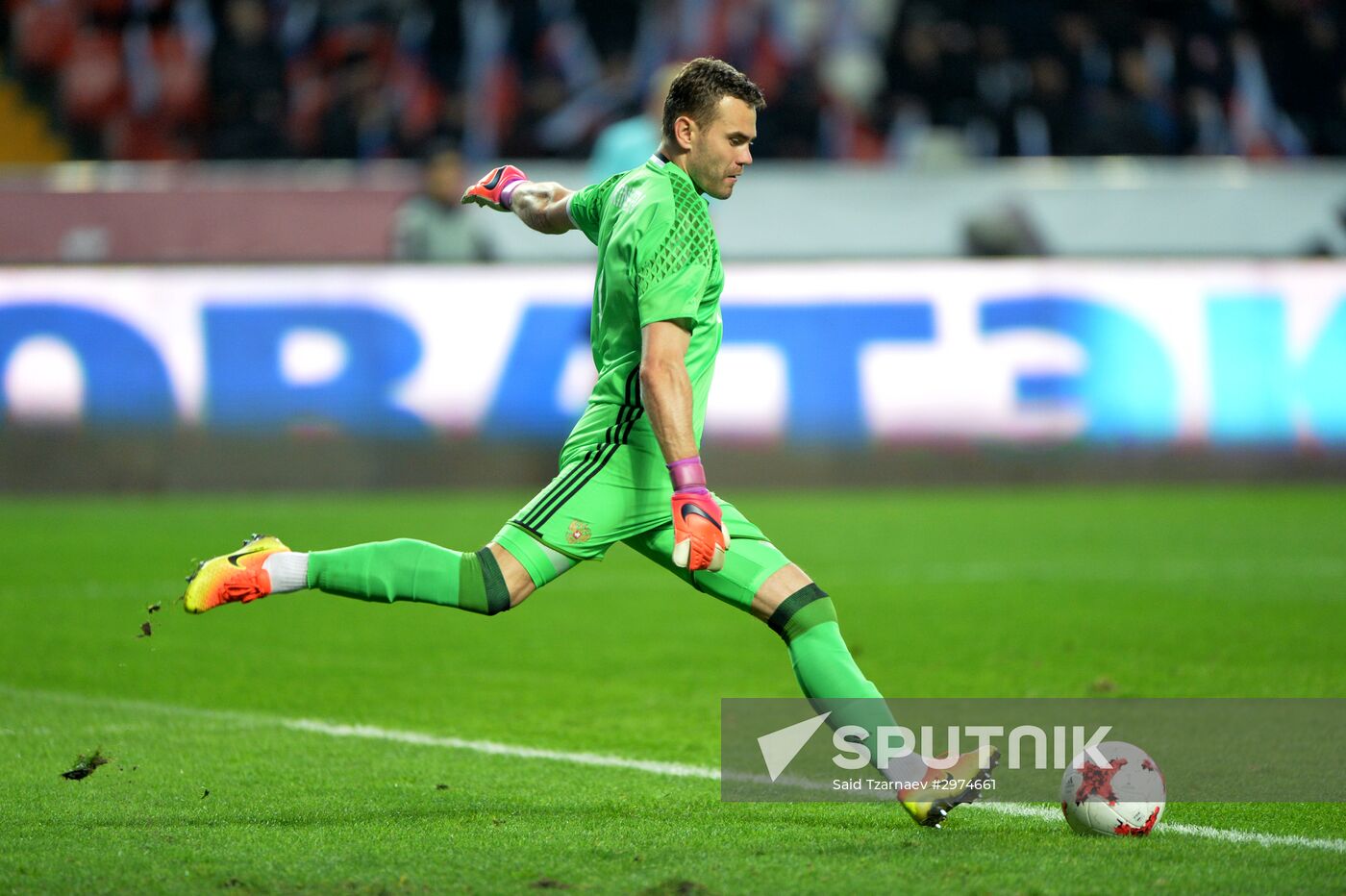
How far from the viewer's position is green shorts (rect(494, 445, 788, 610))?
4594 mm

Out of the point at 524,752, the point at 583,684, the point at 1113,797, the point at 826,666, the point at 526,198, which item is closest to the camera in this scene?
the point at 1113,797

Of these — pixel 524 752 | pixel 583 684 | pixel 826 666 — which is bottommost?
pixel 583 684

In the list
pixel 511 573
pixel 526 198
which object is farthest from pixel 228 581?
pixel 526 198

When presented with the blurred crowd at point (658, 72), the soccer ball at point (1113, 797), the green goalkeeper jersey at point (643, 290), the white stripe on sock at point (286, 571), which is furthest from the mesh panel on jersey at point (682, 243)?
the blurred crowd at point (658, 72)

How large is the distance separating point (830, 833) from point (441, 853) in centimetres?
99

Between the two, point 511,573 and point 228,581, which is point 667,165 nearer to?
point 511,573

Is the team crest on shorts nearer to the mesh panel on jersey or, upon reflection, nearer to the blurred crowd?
the mesh panel on jersey

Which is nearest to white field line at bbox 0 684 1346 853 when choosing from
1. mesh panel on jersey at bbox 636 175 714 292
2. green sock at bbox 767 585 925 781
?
green sock at bbox 767 585 925 781

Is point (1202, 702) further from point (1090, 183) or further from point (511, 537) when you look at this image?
point (1090, 183)

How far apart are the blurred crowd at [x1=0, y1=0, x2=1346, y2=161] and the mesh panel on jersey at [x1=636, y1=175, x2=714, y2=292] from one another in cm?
1198

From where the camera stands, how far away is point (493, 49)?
59.9ft

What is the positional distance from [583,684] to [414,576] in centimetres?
247

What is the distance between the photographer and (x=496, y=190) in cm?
546

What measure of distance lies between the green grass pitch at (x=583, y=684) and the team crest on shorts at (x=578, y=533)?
737 millimetres
